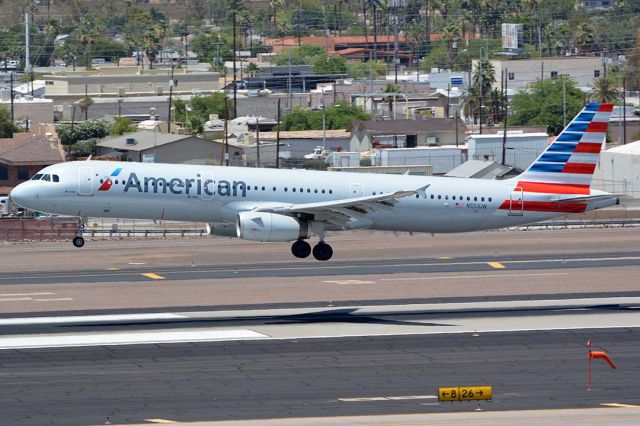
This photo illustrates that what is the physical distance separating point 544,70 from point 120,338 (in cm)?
14747

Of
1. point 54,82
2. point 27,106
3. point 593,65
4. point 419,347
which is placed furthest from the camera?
point 593,65

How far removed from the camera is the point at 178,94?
7028 inches

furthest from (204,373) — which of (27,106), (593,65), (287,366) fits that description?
(593,65)

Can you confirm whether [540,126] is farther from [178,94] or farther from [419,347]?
[419,347]

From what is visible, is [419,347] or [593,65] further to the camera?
[593,65]

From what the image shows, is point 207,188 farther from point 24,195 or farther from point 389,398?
point 389,398

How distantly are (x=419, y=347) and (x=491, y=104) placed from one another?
116030mm

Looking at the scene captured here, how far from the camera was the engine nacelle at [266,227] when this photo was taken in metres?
54.0

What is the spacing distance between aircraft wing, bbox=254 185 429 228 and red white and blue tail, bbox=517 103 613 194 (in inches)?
215

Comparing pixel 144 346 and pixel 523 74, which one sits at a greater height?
pixel 523 74

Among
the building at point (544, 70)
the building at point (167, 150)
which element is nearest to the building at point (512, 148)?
the building at point (167, 150)

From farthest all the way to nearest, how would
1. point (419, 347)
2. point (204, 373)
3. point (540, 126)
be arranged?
1. point (540, 126)
2. point (419, 347)
3. point (204, 373)

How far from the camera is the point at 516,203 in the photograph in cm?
5841

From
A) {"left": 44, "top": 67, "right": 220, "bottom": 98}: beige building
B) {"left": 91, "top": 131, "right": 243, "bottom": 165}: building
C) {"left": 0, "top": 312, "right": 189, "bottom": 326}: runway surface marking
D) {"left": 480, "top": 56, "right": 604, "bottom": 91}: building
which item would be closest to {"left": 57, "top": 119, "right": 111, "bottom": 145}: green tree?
{"left": 91, "top": 131, "right": 243, "bottom": 165}: building
